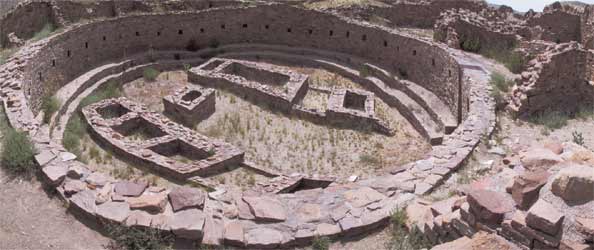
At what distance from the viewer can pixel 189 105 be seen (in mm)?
16719

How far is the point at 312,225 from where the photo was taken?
9.01m

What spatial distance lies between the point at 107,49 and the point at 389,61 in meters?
10.1

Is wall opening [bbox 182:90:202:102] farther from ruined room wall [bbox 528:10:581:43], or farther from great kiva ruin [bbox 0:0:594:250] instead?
ruined room wall [bbox 528:10:581:43]

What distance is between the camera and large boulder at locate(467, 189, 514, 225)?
6984 millimetres

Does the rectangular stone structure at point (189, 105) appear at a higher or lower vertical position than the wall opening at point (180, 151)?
higher

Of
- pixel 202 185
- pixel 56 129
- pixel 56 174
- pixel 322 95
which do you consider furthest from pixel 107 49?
pixel 56 174

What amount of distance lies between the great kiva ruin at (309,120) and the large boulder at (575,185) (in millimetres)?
25

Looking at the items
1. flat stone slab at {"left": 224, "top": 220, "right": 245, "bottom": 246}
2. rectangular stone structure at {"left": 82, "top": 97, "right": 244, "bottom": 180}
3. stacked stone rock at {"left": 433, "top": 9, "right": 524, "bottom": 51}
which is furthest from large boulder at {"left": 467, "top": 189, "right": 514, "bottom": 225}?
stacked stone rock at {"left": 433, "top": 9, "right": 524, "bottom": 51}

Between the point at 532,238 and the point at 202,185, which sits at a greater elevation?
the point at 532,238

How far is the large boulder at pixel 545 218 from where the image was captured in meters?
6.30

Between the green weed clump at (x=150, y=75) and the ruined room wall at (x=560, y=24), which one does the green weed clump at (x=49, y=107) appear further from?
the ruined room wall at (x=560, y=24)

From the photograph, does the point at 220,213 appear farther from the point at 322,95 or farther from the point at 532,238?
the point at 322,95

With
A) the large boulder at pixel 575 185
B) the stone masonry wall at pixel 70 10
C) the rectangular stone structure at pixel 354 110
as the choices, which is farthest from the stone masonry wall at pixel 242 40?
the large boulder at pixel 575 185

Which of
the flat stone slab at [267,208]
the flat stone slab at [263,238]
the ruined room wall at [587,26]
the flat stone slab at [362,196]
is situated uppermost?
the ruined room wall at [587,26]
